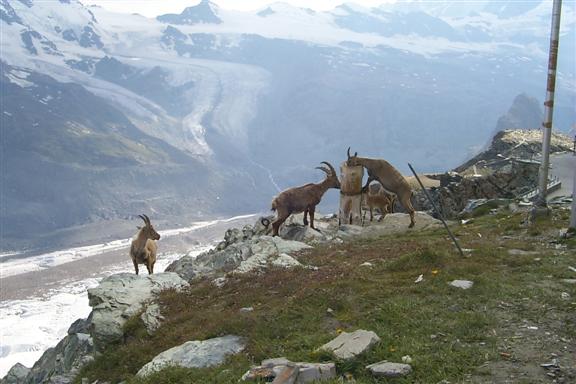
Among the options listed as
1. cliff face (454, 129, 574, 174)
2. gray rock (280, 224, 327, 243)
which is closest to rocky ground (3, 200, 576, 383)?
gray rock (280, 224, 327, 243)

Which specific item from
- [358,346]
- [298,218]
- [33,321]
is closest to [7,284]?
[33,321]

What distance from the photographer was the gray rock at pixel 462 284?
11.5 meters

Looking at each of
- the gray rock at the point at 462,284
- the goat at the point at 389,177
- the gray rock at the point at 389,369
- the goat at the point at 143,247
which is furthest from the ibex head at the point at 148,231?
the gray rock at the point at 389,369

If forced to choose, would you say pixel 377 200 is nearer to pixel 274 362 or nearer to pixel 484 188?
pixel 484 188

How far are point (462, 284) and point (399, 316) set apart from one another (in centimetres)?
Result: 218

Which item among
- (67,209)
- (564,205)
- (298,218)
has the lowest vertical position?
(67,209)

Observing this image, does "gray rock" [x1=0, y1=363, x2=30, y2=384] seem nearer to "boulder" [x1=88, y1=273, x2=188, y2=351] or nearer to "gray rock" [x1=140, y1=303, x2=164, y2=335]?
"boulder" [x1=88, y1=273, x2=188, y2=351]

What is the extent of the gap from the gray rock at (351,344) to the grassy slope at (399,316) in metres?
0.13

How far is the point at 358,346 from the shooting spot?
349 inches

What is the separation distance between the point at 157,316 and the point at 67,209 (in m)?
200

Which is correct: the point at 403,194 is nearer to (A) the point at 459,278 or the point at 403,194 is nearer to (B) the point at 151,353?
(A) the point at 459,278

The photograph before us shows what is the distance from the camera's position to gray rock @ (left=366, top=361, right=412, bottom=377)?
8.10 meters

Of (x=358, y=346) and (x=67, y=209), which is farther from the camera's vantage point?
(x=67, y=209)

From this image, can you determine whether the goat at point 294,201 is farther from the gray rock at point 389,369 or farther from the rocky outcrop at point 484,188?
the gray rock at point 389,369
